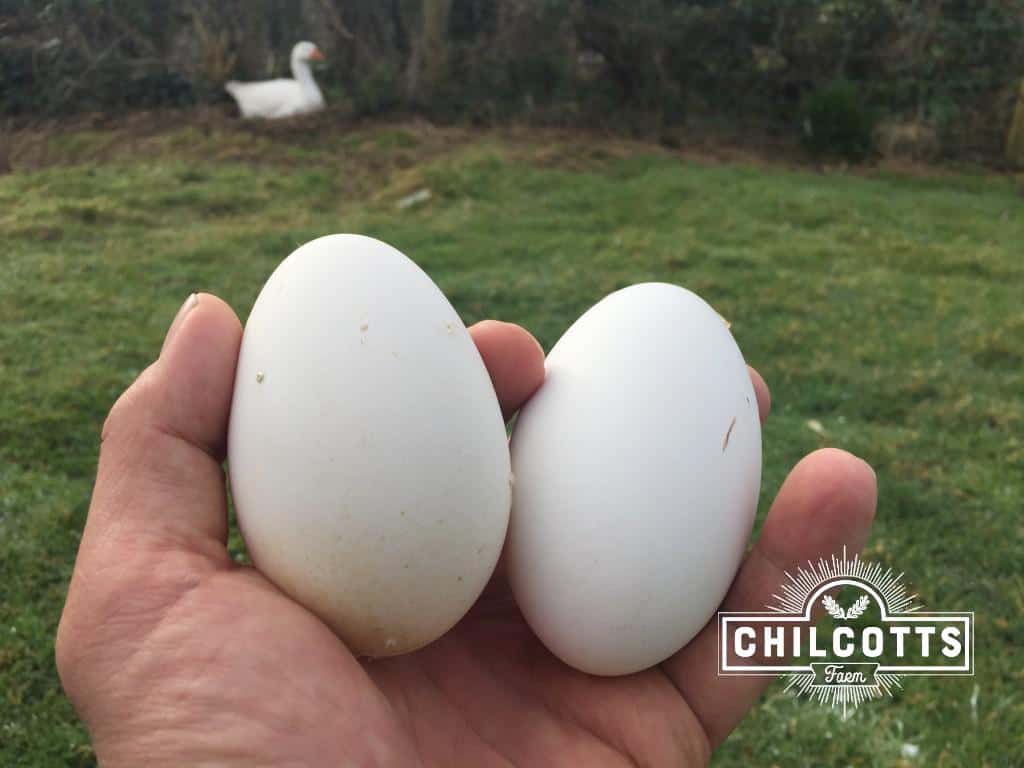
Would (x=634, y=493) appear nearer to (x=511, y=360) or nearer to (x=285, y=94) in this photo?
(x=511, y=360)

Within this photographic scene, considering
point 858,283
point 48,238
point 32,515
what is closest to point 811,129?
point 858,283

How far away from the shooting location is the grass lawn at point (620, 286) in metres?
2.36

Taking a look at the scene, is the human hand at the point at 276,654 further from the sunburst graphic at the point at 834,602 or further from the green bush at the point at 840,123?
the green bush at the point at 840,123

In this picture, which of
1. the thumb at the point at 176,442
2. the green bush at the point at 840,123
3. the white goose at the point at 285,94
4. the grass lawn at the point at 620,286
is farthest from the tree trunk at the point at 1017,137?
the thumb at the point at 176,442

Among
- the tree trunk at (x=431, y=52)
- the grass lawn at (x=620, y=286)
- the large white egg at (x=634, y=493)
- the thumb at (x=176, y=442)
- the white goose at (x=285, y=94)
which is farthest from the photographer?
the tree trunk at (x=431, y=52)

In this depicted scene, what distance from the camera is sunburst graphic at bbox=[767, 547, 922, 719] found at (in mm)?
1626

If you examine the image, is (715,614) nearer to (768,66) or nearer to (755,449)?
(755,449)

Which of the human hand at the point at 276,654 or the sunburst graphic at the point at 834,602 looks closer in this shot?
the human hand at the point at 276,654

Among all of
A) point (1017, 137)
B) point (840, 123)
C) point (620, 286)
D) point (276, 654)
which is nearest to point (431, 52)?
point (840, 123)

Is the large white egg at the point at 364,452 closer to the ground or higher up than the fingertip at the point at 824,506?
higher up

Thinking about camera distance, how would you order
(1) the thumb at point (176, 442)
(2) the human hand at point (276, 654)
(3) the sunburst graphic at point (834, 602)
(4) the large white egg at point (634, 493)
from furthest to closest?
1. (3) the sunburst graphic at point (834, 602)
2. (4) the large white egg at point (634, 493)
3. (1) the thumb at point (176, 442)
4. (2) the human hand at point (276, 654)

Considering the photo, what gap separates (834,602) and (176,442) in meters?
1.27

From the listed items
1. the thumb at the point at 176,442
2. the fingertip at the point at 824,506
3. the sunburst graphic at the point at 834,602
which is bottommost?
the sunburst graphic at the point at 834,602

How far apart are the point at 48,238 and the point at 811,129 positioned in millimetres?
Answer: 6213
